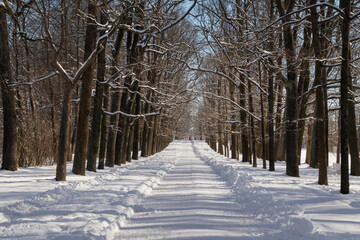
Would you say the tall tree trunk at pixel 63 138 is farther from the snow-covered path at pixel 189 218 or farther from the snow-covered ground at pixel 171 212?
the snow-covered path at pixel 189 218

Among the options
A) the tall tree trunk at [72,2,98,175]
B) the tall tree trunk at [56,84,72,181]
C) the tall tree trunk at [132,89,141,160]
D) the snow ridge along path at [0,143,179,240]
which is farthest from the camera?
the tall tree trunk at [132,89,141,160]

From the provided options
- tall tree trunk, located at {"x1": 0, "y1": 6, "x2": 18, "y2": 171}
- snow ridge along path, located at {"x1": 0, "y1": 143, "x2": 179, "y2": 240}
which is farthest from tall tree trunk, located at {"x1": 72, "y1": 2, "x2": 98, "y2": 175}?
snow ridge along path, located at {"x1": 0, "y1": 143, "x2": 179, "y2": 240}

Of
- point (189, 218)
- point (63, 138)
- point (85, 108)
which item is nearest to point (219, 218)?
point (189, 218)

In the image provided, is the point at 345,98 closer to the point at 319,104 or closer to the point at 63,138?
the point at 319,104

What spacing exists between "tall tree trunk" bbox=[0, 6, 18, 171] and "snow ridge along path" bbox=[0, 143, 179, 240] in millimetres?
4387

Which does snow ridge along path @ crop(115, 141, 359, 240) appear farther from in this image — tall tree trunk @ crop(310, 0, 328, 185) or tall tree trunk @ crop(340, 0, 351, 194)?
tall tree trunk @ crop(310, 0, 328, 185)

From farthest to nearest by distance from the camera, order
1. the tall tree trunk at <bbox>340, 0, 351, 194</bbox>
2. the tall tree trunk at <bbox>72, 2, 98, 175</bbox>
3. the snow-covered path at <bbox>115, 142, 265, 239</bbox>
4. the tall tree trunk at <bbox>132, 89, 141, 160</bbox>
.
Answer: the tall tree trunk at <bbox>132, 89, 141, 160</bbox>, the tall tree trunk at <bbox>72, 2, 98, 175</bbox>, the tall tree trunk at <bbox>340, 0, 351, 194</bbox>, the snow-covered path at <bbox>115, 142, 265, 239</bbox>

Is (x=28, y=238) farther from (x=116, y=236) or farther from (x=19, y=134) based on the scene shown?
(x=19, y=134)

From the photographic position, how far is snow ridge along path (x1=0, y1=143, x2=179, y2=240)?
5.53 metres

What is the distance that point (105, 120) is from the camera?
18.2 m

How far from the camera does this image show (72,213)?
22.7 feet

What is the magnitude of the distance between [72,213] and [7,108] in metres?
8.53

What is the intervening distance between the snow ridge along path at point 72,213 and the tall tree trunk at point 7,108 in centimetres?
439

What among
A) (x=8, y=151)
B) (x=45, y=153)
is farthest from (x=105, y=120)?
(x=8, y=151)
